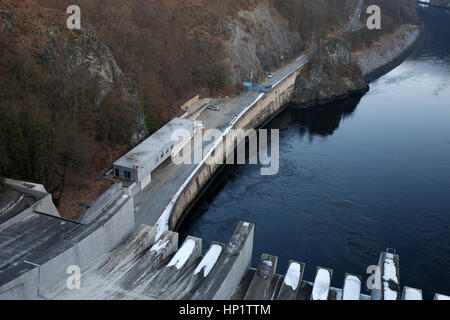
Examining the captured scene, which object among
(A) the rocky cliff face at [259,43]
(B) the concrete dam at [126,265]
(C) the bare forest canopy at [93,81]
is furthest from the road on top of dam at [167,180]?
(A) the rocky cliff face at [259,43]

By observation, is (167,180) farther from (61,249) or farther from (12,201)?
(61,249)

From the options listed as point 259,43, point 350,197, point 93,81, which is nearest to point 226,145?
point 350,197

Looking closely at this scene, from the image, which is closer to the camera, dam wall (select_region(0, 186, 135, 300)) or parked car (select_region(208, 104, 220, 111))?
dam wall (select_region(0, 186, 135, 300))

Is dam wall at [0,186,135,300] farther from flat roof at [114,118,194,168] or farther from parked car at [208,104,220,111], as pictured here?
parked car at [208,104,220,111]

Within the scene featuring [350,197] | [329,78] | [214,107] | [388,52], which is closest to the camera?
[350,197]

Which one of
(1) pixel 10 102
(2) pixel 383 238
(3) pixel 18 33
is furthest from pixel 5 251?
(2) pixel 383 238

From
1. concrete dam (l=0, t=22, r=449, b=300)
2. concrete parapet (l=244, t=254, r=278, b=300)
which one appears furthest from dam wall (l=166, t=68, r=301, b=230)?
concrete parapet (l=244, t=254, r=278, b=300)
